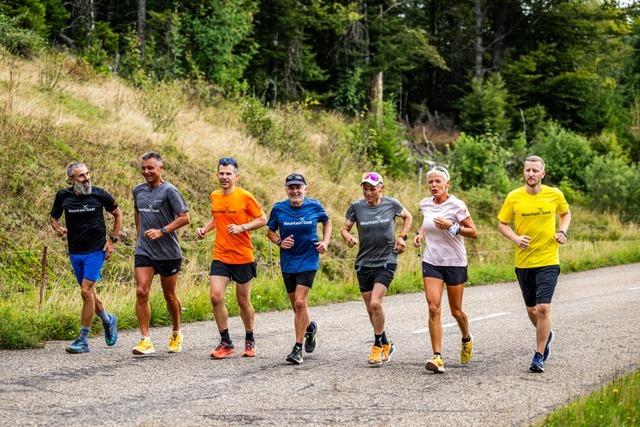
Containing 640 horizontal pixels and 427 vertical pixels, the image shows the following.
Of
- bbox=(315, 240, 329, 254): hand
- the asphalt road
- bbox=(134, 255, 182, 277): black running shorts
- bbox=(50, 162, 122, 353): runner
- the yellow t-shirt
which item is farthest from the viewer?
bbox=(50, 162, 122, 353): runner

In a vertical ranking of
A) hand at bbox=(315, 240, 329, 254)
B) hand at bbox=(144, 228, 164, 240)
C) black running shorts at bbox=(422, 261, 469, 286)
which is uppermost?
hand at bbox=(144, 228, 164, 240)

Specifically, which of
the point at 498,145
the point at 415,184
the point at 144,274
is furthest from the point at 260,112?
the point at 144,274

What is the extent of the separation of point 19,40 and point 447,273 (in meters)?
21.1

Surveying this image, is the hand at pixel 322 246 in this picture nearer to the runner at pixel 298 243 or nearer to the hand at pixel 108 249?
the runner at pixel 298 243

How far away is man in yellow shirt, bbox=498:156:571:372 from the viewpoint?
990 cm

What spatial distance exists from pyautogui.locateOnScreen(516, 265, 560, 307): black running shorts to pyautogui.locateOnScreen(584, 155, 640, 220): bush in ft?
98.9

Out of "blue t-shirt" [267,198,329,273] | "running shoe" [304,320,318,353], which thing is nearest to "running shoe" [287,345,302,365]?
"running shoe" [304,320,318,353]

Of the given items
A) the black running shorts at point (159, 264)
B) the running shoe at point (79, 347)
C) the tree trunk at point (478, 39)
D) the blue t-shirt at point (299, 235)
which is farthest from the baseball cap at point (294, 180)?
the tree trunk at point (478, 39)

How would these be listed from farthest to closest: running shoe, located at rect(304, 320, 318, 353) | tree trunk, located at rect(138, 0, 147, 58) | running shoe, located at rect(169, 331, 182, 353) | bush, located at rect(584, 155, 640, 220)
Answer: bush, located at rect(584, 155, 640, 220), tree trunk, located at rect(138, 0, 147, 58), running shoe, located at rect(304, 320, 318, 353), running shoe, located at rect(169, 331, 182, 353)

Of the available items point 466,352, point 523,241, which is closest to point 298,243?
point 466,352

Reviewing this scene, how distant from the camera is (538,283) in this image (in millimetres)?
9992

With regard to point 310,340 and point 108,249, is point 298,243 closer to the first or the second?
point 310,340

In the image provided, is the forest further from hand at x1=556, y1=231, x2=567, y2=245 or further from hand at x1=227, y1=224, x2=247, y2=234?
hand at x1=556, y1=231, x2=567, y2=245

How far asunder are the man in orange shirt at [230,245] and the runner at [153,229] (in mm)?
395
